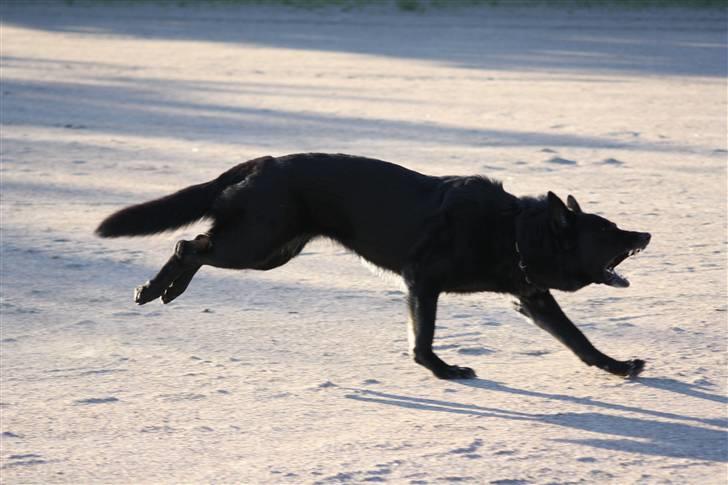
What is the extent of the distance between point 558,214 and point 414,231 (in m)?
0.61

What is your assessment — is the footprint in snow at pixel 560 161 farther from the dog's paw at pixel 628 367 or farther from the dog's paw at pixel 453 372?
the dog's paw at pixel 453 372

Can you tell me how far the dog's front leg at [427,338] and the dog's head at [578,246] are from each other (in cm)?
43

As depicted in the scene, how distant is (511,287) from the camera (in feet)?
17.2

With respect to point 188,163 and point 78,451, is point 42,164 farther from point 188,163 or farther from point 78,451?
point 78,451

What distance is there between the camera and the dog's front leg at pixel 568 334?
519 centimetres

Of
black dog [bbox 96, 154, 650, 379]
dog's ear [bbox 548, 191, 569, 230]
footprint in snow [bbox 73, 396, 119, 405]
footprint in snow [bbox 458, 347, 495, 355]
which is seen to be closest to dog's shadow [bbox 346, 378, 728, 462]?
black dog [bbox 96, 154, 650, 379]

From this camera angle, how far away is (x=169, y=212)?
559 cm

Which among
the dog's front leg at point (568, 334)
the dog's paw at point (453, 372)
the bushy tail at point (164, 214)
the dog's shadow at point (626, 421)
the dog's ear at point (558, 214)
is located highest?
the dog's ear at point (558, 214)

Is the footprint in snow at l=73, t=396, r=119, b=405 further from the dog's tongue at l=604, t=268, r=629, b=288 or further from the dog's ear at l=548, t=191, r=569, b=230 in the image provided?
the dog's tongue at l=604, t=268, r=629, b=288

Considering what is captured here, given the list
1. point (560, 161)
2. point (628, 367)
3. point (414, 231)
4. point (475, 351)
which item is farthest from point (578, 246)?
point (560, 161)

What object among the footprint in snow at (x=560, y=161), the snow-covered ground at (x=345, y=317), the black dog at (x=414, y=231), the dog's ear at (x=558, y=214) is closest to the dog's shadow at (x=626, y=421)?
the snow-covered ground at (x=345, y=317)

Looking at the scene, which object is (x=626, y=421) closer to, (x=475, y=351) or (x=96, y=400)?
(x=475, y=351)

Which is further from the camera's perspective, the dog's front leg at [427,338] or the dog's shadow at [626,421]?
the dog's front leg at [427,338]

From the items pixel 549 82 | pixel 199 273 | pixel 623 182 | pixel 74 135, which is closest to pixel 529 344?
pixel 199 273
